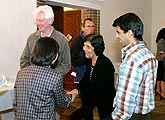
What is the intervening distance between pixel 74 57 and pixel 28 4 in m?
1.08

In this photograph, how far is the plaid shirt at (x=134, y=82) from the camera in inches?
73.7

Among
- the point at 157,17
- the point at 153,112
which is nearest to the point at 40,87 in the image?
the point at 153,112

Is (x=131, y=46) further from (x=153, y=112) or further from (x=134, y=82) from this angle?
(x=153, y=112)

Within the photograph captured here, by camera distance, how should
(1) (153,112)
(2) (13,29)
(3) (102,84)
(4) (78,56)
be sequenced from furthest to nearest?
(1) (153,112) → (4) (78,56) → (2) (13,29) → (3) (102,84)

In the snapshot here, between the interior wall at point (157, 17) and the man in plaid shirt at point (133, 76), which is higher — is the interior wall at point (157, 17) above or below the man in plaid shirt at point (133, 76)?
above

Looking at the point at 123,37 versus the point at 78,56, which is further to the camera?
the point at 78,56

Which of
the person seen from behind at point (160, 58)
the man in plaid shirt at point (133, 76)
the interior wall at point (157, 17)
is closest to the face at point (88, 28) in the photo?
the man in plaid shirt at point (133, 76)

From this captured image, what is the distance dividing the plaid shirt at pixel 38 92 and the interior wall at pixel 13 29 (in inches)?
72.1

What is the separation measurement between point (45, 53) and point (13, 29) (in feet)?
6.86

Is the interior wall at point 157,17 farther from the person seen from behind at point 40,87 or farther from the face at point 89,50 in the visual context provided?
the person seen from behind at point 40,87

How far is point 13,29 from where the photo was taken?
3932 millimetres

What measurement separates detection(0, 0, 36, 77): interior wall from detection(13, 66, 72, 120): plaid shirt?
183 cm

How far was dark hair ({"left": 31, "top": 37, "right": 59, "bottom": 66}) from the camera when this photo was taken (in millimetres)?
1999

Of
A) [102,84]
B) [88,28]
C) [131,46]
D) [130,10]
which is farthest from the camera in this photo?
[130,10]
